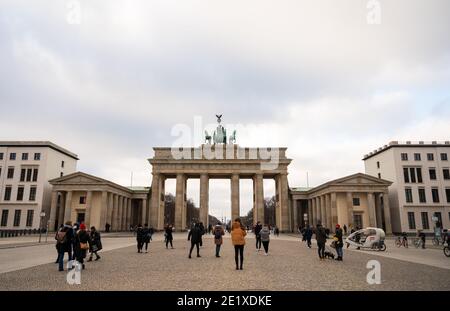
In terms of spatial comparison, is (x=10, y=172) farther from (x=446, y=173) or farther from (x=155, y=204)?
(x=446, y=173)

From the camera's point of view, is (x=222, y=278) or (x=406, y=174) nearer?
(x=222, y=278)

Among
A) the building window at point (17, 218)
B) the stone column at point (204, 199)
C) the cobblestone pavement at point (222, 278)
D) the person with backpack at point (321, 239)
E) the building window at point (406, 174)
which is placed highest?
the building window at point (406, 174)

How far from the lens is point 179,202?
61625 mm

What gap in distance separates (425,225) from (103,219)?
187 feet

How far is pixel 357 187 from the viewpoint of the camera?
55375mm

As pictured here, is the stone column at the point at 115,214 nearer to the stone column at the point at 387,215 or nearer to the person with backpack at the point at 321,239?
the stone column at the point at 387,215

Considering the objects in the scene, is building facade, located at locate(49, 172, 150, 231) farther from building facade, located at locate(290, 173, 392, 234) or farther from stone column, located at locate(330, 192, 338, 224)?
stone column, located at locate(330, 192, 338, 224)

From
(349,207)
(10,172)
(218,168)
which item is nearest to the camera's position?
(349,207)

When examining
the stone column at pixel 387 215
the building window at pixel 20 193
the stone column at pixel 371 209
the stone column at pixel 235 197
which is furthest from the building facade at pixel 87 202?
the stone column at pixel 387 215

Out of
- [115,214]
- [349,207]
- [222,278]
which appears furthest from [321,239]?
[115,214]

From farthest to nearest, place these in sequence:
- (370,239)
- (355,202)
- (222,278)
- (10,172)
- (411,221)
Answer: (10,172), (411,221), (355,202), (370,239), (222,278)

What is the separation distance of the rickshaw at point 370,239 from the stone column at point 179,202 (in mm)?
38650

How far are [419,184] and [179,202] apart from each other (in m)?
44.7

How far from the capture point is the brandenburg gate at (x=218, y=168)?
61312 millimetres
